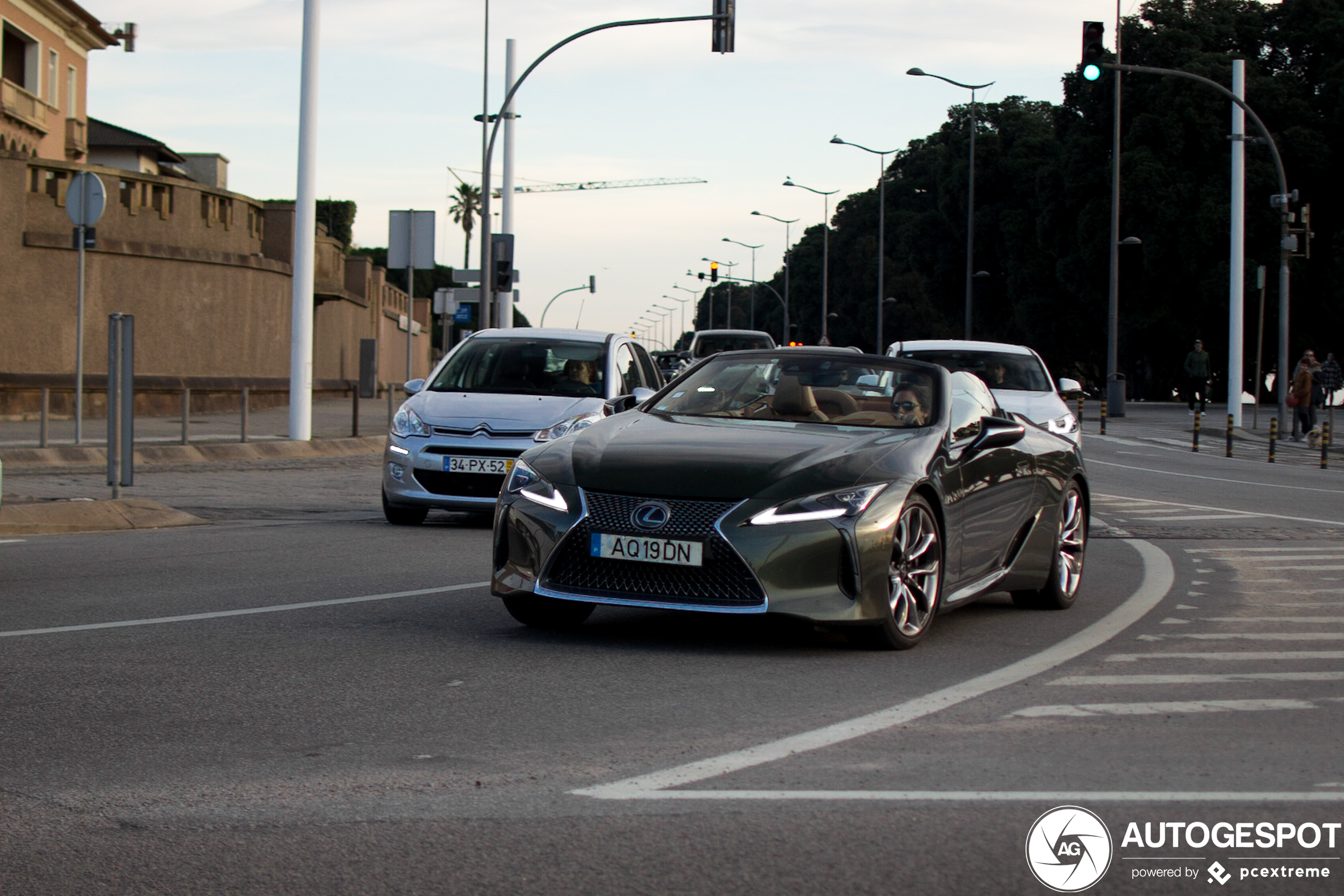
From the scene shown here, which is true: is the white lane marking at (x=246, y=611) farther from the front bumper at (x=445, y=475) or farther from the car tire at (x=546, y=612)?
the front bumper at (x=445, y=475)

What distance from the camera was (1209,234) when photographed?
51594mm

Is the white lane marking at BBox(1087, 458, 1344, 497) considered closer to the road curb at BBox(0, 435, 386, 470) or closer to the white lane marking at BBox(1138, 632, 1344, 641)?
the road curb at BBox(0, 435, 386, 470)

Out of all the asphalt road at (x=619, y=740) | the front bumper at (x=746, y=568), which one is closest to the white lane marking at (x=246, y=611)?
the asphalt road at (x=619, y=740)

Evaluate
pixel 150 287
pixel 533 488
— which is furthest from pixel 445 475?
pixel 150 287

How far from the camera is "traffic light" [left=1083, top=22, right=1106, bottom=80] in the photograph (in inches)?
957

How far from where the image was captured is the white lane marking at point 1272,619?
8320 mm

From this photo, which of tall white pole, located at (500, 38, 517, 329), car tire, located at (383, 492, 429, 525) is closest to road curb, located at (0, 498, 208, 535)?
car tire, located at (383, 492, 429, 525)

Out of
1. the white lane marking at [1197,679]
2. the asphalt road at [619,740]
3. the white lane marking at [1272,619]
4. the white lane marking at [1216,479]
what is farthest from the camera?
the white lane marking at [1216,479]

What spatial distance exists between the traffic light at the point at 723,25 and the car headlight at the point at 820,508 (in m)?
20.2

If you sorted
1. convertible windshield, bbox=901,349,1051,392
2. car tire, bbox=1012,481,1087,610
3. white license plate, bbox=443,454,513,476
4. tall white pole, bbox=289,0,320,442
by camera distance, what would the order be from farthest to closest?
tall white pole, bbox=289,0,320,442
convertible windshield, bbox=901,349,1051,392
white license plate, bbox=443,454,513,476
car tire, bbox=1012,481,1087,610

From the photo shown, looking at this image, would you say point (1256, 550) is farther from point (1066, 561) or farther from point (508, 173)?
point (508, 173)

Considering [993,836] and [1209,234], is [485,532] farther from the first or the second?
[1209,234]

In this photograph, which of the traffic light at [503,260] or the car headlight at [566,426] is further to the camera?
the traffic light at [503,260]

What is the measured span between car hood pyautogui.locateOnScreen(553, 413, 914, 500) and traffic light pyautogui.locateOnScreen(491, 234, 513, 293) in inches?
920
